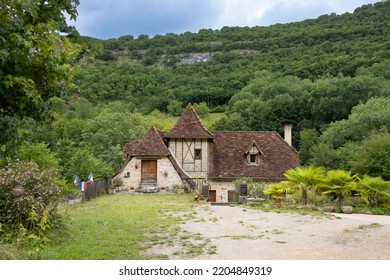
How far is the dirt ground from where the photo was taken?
809 centimetres

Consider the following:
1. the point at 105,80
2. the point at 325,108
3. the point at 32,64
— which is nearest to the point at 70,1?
the point at 32,64

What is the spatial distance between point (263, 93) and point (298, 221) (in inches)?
2234

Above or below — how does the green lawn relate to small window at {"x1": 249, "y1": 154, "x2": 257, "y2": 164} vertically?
below

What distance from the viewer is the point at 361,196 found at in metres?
16.9

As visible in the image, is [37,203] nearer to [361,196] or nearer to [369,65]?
[361,196]

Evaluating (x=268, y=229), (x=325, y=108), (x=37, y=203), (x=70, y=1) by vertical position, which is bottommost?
(x=268, y=229)

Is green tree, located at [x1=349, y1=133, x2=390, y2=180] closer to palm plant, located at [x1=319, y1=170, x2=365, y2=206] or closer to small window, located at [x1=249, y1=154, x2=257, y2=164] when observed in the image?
palm plant, located at [x1=319, y1=170, x2=365, y2=206]

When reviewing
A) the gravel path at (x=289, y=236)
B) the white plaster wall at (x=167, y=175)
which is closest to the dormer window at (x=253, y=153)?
the white plaster wall at (x=167, y=175)

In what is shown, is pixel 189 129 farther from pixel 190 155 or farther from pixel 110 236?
pixel 110 236

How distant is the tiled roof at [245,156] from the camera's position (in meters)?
28.9

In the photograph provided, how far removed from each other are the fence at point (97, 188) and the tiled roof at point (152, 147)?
251 centimetres

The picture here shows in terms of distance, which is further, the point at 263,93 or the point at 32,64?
the point at 263,93

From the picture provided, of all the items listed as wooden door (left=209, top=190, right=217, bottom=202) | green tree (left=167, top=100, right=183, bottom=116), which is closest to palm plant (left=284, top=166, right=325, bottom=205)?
wooden door (left=209, top=190, right=217, bottom=202)

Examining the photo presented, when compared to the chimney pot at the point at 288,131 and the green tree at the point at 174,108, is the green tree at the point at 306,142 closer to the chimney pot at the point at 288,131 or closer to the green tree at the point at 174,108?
the chimney pot at the point at 288,131
